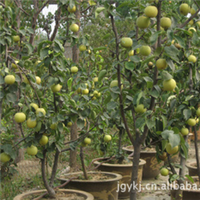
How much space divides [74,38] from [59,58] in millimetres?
444

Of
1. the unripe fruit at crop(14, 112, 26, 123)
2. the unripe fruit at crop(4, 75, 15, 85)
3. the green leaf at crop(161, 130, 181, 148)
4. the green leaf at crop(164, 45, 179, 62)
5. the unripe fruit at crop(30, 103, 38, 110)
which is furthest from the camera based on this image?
the unripe fruit at crop(30, 103, 38, 110)

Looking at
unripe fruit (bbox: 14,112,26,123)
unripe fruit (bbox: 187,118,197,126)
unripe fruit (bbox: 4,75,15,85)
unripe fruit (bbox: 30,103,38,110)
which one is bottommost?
unripe fruit (bbox: 187,118,197,126)

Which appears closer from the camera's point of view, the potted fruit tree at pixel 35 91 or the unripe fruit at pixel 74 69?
the potted fruit tree at pixel 35 91

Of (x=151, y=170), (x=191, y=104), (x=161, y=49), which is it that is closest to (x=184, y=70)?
(x=191, y=104)

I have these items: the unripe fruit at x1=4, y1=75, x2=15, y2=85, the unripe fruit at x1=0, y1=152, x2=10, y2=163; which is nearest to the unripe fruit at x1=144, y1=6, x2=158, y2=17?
the unripe fruit at x1=4, y1=75, x2=15, y2=85

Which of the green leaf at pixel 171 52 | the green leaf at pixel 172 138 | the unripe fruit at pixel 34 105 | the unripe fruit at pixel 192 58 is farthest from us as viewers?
the unripe fruit at pixel 192 58

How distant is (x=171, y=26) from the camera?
5.06 feet

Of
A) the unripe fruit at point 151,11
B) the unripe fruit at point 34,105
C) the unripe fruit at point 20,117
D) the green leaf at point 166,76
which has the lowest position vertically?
the unripe fruit at point 20,117

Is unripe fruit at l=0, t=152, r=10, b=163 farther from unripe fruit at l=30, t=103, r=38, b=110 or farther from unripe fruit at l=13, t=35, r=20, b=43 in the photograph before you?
unripe fruit at l=13, t=35, r=20, b=43

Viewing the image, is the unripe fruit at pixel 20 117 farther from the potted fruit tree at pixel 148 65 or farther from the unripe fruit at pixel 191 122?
the unripe fruit at pixel 191 122

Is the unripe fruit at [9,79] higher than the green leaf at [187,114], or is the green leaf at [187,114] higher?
the unripe fruit at [9,79]

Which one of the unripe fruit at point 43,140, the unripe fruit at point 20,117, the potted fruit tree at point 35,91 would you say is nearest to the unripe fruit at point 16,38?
the potted fruit tree at point 35,91

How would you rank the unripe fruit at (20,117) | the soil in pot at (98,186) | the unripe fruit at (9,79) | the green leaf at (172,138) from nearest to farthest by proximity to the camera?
the green leaf at (172,138) → the unripe fruit at (9,79) → the unripe fruit at (20,117) → the soil in pot at (98,186)

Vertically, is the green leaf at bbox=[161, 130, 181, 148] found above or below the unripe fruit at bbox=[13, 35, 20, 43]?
below
